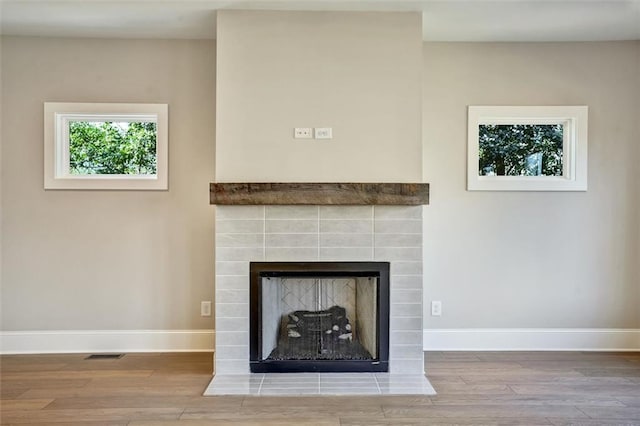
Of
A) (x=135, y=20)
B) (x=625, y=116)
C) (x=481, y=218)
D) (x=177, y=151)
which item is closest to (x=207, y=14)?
(x=135, y=20)

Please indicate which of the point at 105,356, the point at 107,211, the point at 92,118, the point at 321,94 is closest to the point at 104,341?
the point at 105,356

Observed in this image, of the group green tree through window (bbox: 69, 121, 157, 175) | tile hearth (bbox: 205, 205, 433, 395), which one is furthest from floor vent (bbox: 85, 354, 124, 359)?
green tree through window (bbox: 69, 121, 157, 175)

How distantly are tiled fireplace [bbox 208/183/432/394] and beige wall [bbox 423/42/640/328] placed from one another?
607 millimetres

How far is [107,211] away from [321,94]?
1974 millimetres

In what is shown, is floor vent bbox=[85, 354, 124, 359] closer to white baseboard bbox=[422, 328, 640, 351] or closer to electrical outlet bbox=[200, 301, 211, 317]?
electrical outlet bbox=[200, 301, 211, 317]

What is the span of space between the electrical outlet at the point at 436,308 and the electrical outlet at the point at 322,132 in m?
1.65

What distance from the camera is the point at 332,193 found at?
105 inches

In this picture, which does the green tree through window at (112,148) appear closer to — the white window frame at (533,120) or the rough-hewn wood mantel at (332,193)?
the rough-hewn wood mantel at (332,193)

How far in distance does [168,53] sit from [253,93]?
103cm

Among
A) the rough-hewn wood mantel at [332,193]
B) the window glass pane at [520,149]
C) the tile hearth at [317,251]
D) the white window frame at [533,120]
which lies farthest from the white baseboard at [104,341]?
the window glass pane at [520,149]

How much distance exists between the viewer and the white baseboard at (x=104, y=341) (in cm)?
316

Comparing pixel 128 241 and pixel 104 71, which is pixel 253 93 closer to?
pixel 104 71

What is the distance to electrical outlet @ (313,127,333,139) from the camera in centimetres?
272

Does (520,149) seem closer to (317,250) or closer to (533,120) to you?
(533,120)
